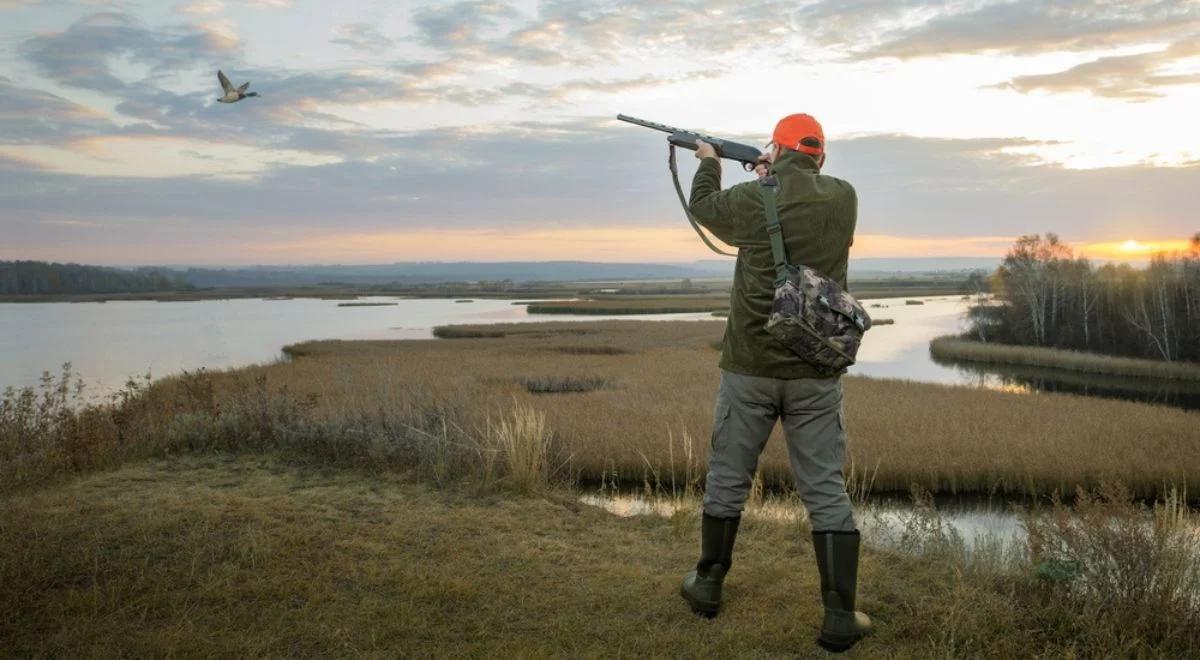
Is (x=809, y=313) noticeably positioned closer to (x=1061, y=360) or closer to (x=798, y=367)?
(x=798, y=367)

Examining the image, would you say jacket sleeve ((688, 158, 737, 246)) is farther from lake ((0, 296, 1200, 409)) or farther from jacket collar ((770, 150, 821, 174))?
lake ((0, 296, 1200, 409))

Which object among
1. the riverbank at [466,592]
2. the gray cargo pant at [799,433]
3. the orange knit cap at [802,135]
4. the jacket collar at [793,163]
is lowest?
the riverbank at [466,592]

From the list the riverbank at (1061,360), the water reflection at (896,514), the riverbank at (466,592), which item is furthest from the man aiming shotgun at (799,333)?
the riverbank at (1061,360)

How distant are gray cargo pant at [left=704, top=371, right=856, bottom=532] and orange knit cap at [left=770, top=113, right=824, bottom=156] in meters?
1.23

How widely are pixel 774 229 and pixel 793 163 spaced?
16.3 inches

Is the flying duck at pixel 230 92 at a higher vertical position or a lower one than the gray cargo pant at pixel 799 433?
higher

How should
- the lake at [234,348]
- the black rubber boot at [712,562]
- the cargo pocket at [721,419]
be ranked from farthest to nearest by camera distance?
the lake at [234,348]
the black rubber boot at [712,562]
the cargo pocket at [721,419]

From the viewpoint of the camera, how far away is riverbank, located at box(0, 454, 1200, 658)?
419 centimetres

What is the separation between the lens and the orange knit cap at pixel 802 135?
4.27 meters

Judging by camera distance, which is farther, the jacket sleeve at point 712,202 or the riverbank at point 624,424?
the riverbank at point 624,424

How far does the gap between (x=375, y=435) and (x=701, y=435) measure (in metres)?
8.56

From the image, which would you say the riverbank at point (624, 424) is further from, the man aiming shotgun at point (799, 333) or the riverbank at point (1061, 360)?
the riverbank at point (1061, 360)

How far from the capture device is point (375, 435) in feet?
30.4

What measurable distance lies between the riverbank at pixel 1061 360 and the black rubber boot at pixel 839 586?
38.4m
